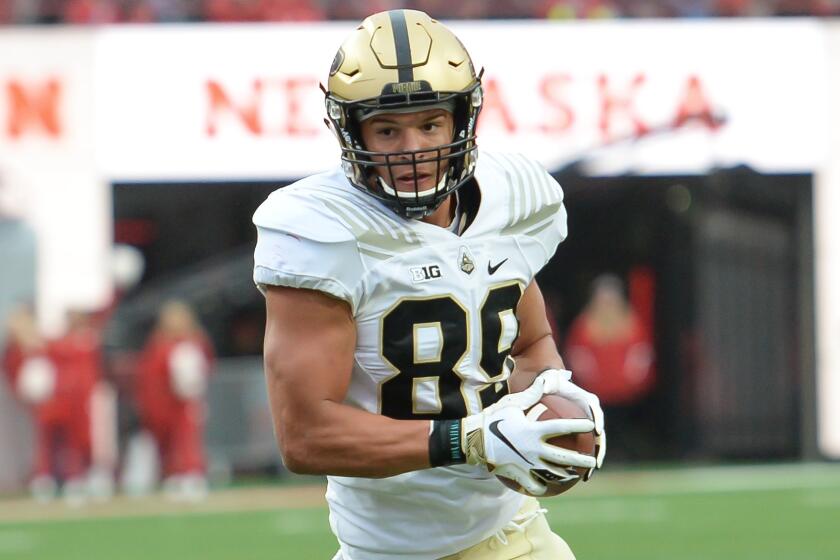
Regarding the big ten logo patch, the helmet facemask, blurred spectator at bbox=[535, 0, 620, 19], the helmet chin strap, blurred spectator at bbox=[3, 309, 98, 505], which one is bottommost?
blurred spectator at bbox=[3, 309, 98, 505]

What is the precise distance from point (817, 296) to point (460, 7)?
3.36 meters

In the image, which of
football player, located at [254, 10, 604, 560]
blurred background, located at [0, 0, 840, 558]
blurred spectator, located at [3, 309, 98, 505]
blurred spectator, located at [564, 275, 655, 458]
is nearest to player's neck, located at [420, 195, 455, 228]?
football player, located at [254, 10, 604, 560]

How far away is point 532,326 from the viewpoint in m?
2.92

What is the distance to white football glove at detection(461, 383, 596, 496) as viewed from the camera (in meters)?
2.39

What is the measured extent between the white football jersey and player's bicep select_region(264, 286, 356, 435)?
0.10 feet

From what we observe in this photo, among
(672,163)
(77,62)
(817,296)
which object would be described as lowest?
(817,296)

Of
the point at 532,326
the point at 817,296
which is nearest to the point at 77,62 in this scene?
the point at 817,296

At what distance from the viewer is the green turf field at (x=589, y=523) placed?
23.3 ft

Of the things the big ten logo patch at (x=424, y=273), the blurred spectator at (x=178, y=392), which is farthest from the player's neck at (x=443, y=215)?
the blurred spectator at (x=178, y=392)

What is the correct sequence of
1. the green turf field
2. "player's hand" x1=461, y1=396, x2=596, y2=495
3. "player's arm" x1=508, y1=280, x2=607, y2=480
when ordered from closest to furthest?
"player's hand" x1=461, y1=396, x2=596, y2=495 < "player's arm" x1=508, y1=280, x2=607, y2=480 < the green turf field

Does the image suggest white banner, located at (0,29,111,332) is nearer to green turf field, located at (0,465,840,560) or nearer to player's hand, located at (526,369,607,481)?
green turf field, located at (0,465,840,560)

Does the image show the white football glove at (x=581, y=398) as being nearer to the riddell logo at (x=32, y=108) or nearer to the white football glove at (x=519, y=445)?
the white football glove at (x=519, y=445)

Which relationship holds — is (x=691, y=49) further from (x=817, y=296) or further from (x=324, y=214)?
(x=324, y=214)

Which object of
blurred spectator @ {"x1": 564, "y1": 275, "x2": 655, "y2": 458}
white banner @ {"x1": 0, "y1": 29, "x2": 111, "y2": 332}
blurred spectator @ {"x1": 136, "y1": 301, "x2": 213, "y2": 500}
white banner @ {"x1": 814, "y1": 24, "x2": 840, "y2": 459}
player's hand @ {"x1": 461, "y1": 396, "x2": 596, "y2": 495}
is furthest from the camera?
white banner @ {"x1": 814, "y1": 24, "x2": 840, "y2": 459}
